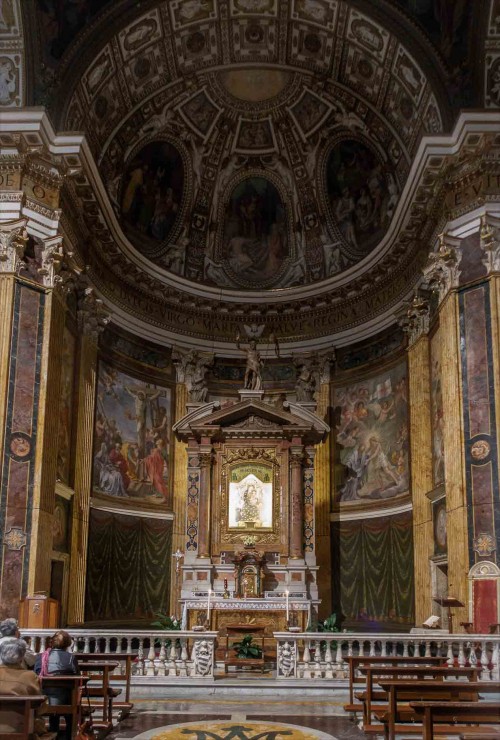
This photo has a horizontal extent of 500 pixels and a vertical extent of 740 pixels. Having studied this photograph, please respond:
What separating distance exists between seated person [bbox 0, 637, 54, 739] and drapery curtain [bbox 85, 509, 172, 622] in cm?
1306

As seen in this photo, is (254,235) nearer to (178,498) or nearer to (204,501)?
(178,498)

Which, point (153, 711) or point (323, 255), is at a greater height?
point (323, 255)

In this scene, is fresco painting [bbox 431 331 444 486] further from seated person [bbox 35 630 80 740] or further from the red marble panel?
seated person [bbox 35 630 80 740]

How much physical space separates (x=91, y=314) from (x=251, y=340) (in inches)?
186

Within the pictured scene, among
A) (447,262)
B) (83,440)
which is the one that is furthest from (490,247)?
(83,440)

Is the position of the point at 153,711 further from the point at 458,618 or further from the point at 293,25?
the point at 293,25

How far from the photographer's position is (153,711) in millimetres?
10672

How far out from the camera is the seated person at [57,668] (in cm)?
801

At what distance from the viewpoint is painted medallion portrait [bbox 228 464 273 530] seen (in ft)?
63.8

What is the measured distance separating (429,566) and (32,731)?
13.5 metres

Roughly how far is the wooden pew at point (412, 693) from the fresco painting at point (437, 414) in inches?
390

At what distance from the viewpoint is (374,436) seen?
73.2 feet

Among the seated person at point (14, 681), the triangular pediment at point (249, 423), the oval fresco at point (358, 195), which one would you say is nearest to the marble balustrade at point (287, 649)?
the seated person at point (14, 681)

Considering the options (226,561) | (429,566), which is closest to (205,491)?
(226,561)
